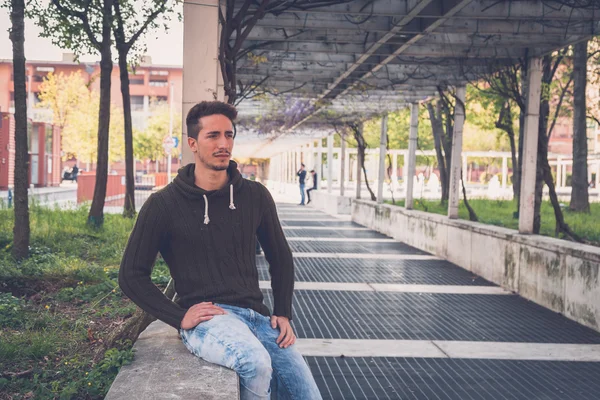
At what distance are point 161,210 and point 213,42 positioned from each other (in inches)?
134

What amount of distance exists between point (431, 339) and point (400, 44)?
5764 mm

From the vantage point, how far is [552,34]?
10.2 meters

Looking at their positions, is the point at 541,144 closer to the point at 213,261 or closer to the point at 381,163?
the point at 213,261

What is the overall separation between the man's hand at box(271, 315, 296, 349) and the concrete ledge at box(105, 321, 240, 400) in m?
0.29

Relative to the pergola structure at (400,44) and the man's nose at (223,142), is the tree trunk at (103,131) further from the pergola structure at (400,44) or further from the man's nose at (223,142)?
the man's nose at (223,142)

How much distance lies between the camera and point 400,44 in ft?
37.7

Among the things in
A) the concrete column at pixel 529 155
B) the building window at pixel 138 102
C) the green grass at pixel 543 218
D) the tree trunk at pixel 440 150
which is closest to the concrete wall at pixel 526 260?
the concrete column at pixel 529 155

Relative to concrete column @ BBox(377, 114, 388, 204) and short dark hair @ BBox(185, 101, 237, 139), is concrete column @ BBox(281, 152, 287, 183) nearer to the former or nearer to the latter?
concrete column @ BBox(377, 114, 388, 204)

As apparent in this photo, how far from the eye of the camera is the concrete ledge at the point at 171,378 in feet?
9.98

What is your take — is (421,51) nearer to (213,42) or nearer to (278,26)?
(278,26)

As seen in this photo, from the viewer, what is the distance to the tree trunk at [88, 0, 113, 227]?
13.6 metres

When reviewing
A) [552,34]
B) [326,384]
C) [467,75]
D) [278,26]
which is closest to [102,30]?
[278,26]

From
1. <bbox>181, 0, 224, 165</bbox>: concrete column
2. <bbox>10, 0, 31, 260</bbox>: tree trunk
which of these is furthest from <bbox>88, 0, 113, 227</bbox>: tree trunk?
<bbox>181, 0, 224, 165</bbox>: concrete column

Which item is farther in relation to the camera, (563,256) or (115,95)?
(115,95)
